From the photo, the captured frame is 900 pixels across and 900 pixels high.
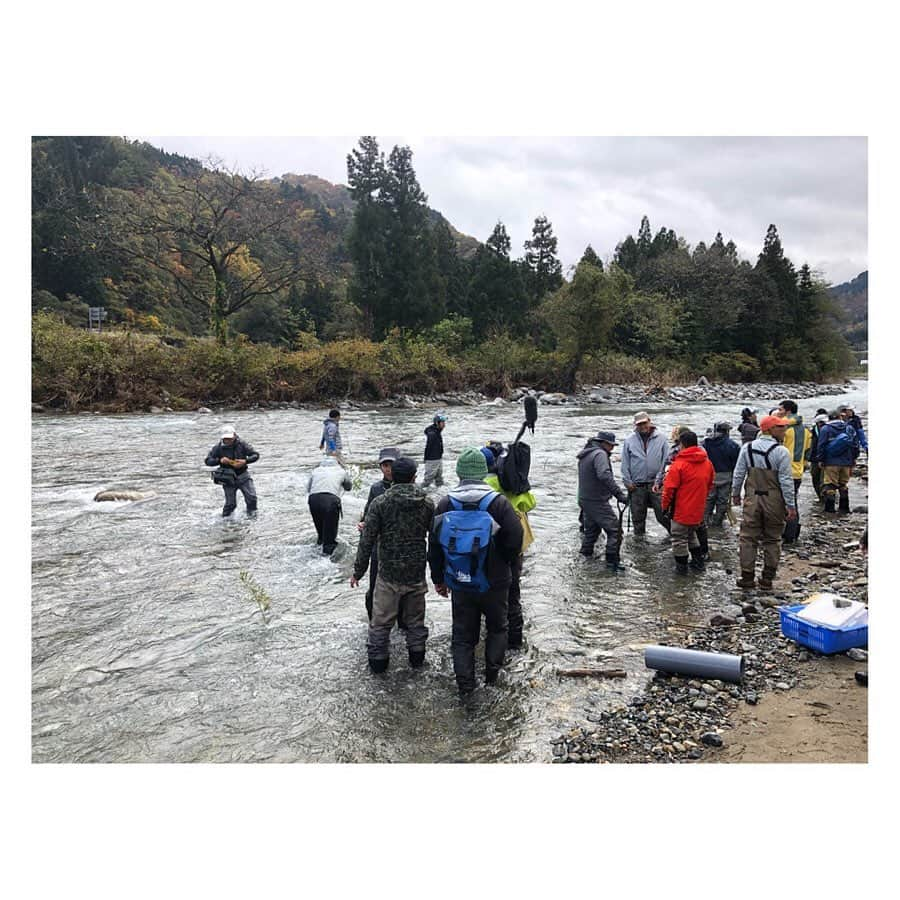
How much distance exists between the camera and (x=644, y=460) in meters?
8.49

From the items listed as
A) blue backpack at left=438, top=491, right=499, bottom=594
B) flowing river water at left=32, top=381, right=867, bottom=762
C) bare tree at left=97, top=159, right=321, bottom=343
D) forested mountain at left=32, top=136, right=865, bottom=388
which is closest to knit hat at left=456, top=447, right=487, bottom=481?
blue backpack at left=438, top=491, right=499, bottom=594

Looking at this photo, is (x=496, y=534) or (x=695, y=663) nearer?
(x=496, y=534)

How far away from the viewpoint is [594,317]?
3703cm

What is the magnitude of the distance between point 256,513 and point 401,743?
7.01 meters

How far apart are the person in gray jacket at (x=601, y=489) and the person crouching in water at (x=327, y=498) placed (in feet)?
9.88

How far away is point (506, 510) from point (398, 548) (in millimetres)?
918

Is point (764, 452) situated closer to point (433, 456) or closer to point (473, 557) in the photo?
point (473, 557)

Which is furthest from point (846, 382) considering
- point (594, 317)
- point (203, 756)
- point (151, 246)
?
point (203, 756)

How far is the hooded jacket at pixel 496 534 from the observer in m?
4.67

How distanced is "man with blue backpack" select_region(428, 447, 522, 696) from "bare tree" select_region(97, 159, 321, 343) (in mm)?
31384

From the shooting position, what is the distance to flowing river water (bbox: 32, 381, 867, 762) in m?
4.53

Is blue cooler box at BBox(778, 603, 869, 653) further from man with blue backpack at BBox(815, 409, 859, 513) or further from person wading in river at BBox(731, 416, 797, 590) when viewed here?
man with blue backpack at BBox(815, 409, 859, 513)

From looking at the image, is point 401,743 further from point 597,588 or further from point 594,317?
point 594,317

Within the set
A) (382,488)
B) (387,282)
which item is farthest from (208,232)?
(382,488)
